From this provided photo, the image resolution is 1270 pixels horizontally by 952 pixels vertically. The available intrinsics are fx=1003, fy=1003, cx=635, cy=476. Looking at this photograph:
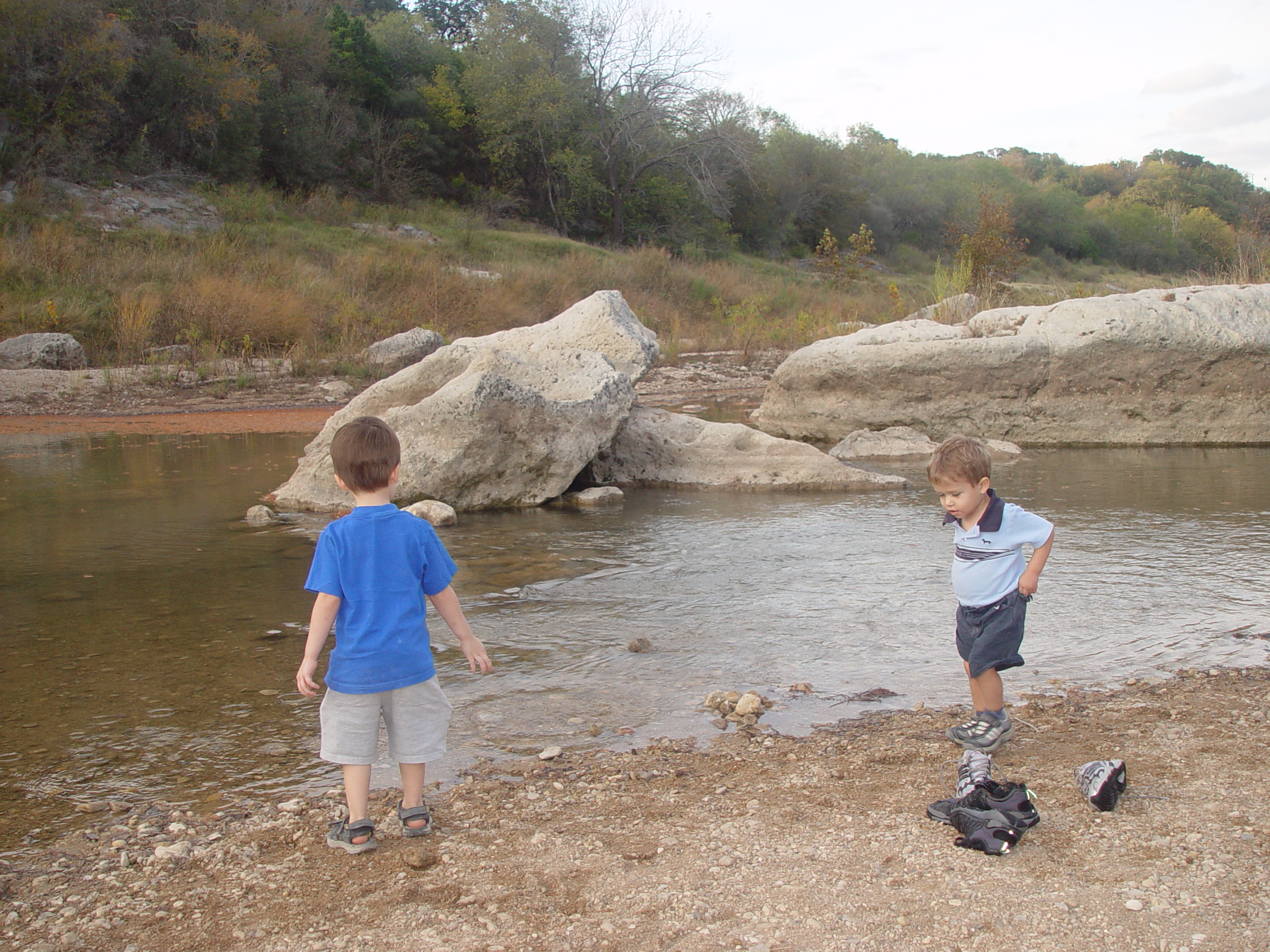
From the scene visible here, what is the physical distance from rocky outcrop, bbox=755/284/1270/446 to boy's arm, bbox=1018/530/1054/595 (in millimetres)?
7007

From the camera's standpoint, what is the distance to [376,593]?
8.21 ft

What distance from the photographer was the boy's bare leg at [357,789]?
7.92 ft

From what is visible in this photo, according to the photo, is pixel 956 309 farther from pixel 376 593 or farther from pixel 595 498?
pixel 376 593

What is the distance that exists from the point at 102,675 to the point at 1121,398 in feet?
29.4

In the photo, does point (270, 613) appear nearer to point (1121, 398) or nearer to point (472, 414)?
point (472, 414)

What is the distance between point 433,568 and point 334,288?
16578mm

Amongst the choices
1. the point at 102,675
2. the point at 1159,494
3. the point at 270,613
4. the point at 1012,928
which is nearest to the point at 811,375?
the point at 1159,494

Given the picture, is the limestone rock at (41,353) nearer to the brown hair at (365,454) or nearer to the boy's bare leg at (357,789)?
the brown hair at (365,454)

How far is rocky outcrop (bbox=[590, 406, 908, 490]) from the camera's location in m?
7.59

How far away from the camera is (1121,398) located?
955 centimetres

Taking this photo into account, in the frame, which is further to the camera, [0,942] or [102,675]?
[102,675]

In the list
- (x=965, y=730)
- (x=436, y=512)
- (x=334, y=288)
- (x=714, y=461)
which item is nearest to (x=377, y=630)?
(x=965, y=730)

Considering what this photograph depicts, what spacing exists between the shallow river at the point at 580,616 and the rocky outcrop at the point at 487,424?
0.32 meters

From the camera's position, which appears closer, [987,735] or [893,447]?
[987,735]
